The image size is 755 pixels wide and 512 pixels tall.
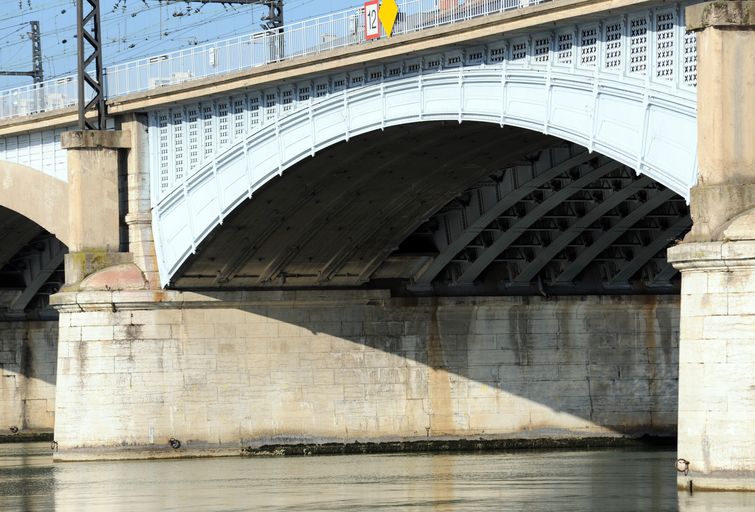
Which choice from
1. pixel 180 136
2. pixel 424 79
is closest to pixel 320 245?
pixel 180 136

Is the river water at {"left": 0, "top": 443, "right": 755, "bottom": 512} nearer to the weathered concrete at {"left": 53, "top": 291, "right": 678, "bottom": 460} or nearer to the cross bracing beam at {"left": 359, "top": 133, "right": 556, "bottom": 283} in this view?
the weathered concrete at {"left": 53, "top": 291, "right": 678, "bottom": 460}

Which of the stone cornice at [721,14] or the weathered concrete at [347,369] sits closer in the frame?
the stone cornice at [721,14]

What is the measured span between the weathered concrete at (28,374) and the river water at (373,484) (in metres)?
16.4

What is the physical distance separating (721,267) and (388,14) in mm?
12549

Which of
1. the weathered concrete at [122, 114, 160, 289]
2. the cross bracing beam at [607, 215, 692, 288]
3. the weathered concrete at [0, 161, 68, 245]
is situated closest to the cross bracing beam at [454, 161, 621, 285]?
the cross bracing beam at [607, 215, 692, 288]

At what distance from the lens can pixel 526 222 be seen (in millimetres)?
49219

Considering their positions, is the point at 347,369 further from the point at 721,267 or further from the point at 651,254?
the point at 721,267

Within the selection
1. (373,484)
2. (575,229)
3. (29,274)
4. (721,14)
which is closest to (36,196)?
(575,229)

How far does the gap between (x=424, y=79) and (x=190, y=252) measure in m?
10.3

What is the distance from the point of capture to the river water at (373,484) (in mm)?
34781

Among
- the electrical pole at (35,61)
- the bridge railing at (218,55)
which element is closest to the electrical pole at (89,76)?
the bridge railing at (218,55)

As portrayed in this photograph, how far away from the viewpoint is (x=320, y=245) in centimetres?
4912

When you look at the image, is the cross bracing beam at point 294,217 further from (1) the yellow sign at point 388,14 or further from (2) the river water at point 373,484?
(2) the river water at point 373,484

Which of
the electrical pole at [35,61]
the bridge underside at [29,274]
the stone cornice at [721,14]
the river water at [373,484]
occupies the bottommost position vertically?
the river water at [373,484]
